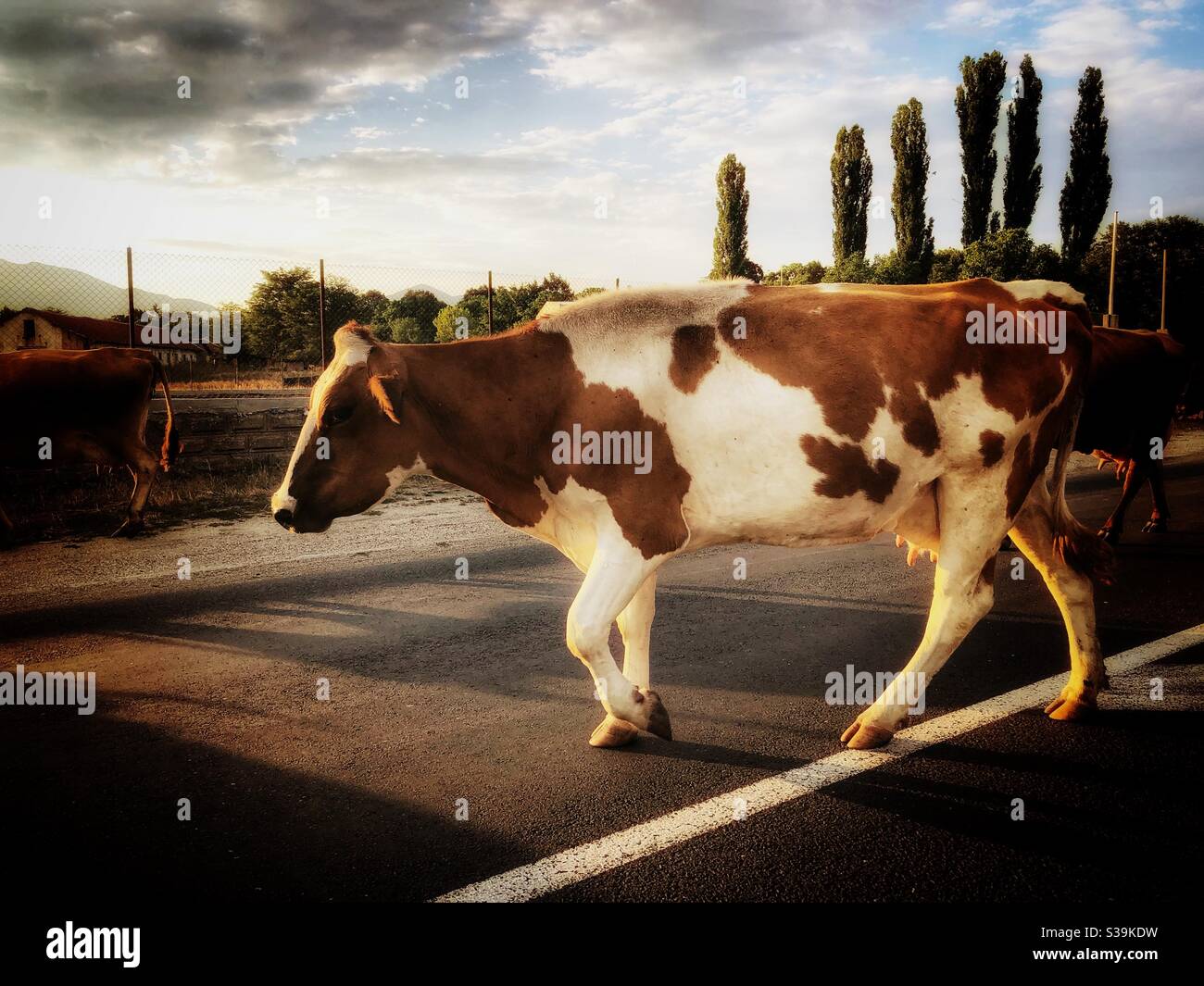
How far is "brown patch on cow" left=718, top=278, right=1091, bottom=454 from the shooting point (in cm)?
346

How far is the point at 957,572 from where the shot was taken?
3.79 m

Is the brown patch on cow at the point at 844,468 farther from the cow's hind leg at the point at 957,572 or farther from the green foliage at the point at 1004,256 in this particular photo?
the green foliage at the point at 1004,256

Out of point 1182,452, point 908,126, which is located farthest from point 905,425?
point 908,126

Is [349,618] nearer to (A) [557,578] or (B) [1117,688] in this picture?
(A) [557,578]

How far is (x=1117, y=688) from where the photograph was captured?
13.9 ft

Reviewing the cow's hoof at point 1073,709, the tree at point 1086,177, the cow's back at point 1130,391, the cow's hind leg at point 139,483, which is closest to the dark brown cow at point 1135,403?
the cow's back at point 1130,391

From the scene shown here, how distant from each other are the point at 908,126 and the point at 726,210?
9.37m

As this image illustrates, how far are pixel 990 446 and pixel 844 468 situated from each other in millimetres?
695

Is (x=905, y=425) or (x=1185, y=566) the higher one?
(x=905, y=425)

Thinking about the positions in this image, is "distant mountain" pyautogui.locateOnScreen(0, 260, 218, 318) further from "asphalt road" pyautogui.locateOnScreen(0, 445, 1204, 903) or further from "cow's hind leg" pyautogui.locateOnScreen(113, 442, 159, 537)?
"asphalt road" pyautogui.locateOnScreen(0, 445, 1204, 903)

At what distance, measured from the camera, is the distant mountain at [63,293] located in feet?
39.5

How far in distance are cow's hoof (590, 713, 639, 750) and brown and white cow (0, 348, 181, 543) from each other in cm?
701

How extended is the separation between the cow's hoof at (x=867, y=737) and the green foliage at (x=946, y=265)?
1316 inches
